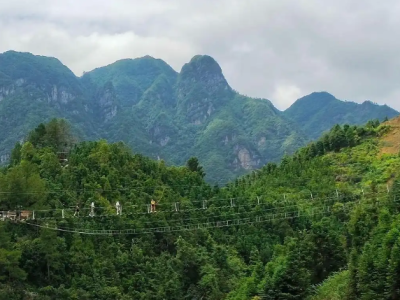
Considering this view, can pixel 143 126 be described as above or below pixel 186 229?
above

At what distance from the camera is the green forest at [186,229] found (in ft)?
80.8

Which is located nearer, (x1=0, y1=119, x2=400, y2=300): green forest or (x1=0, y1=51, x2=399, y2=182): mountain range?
(x1=0, y1=119, x2=400, y2=300): green forest

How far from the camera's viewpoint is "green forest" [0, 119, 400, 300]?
24.6 meters

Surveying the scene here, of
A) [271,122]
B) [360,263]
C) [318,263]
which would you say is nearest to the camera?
[360,263]

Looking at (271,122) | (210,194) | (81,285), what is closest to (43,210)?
(81,285)

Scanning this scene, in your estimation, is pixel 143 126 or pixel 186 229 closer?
pixel 186 229

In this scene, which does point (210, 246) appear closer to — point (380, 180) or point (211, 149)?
point (380, 180)

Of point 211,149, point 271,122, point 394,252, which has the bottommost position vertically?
point 394,252

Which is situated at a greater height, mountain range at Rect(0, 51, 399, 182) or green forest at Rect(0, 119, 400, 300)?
mountain range at Rect(0, 51, 399, 182)

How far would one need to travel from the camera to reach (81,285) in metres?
35.7

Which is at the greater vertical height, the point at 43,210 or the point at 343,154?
the point at 343,154

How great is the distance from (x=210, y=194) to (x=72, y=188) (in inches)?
560

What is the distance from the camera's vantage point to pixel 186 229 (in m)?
42.3

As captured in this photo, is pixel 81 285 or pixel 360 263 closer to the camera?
pixel 360 263
